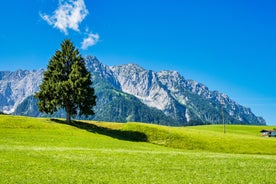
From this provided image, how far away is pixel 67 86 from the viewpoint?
7319 cm

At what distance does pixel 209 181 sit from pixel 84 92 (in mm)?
54843

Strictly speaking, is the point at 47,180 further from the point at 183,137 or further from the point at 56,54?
the point at 56,54

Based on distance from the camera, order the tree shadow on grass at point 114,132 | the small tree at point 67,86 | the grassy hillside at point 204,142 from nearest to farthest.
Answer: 1. the grassy hillside at point 204,142
2. the small tree at point 67,86
3. the tree shadow on grass at point 114,132

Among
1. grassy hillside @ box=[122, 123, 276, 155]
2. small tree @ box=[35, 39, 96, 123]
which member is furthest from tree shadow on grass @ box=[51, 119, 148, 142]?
small tree @ box=[35, 39, 96, 123]

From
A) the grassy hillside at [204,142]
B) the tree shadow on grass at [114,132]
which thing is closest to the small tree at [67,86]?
the tree shadow on grass at [114,132]

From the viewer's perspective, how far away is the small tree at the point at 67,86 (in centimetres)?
7325

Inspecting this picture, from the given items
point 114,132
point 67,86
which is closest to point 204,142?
point 114,132

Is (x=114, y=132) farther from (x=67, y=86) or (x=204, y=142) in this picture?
(x=204, y=142)

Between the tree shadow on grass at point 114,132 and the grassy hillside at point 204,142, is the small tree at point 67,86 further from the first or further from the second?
the grassy hillside at point 204,142

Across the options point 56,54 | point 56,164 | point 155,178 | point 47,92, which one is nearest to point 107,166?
point 56,164

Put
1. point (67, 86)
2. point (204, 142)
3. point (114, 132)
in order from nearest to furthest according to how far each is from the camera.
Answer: point (204, 142), point (67, 86), point (114, 132)

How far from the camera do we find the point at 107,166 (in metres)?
27.4

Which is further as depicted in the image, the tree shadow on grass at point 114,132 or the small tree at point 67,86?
the tree shadow on grass at point 114,132

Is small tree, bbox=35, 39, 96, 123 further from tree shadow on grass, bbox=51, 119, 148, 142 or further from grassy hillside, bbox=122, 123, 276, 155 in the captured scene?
grassy hillside, bbox=122, 123, 276, 155
